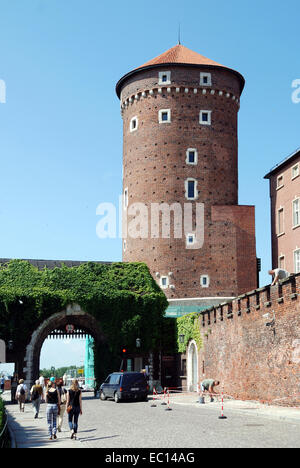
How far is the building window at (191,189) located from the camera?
165 feet

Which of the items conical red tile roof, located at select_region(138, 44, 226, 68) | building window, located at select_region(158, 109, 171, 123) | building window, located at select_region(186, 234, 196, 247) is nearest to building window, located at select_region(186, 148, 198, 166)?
building window, located at select_region(158, 109, 171, 123)

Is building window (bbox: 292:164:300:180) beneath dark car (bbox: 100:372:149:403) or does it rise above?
above

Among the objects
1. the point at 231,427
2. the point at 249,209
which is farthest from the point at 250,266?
the point at 231,427

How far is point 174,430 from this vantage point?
15.2m

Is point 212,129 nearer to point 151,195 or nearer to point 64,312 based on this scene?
point 151,195

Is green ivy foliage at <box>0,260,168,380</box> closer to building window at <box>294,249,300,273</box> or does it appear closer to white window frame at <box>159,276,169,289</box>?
white window frame at <box>159,276,169,289</box>

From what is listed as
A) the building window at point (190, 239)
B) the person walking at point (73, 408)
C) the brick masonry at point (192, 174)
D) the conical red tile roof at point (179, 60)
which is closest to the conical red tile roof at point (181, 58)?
the conical red tile roof at point (179, 60)

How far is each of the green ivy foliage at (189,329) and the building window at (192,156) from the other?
14523 millimetres

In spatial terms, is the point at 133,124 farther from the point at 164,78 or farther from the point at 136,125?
the point at 164,78

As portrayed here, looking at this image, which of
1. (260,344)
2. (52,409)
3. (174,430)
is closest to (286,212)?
(260,344)

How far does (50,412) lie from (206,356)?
21.0 m

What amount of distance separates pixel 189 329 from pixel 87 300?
261 inches

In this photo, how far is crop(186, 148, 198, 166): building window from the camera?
50.8 m

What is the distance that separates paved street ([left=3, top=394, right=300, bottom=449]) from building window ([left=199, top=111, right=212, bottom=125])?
33.2m
